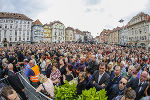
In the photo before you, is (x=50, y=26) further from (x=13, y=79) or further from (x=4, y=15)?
(x=13, y=79)

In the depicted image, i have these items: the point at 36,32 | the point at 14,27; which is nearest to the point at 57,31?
the point at 36,32

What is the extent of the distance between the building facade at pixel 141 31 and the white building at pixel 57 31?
48.1 m

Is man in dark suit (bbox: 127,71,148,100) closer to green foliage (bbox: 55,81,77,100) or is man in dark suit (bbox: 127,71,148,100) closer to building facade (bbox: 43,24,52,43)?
green foliage (bbox: 55,81,77,100)

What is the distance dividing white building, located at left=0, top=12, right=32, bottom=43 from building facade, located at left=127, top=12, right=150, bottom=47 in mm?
54991

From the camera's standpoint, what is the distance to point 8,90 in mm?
2756

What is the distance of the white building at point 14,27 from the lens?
175 ft

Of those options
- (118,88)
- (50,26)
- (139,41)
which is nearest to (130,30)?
(139,41)

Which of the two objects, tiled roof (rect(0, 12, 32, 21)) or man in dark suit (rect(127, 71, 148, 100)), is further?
tiled roof (rect(0, 12, 32, 21))

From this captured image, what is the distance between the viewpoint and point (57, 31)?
79.7 meters

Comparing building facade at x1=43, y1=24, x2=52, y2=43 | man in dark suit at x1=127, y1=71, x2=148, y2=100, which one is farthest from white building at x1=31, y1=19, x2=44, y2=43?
man in dark suit at x1=127, y1=71, x2=148, y2=100

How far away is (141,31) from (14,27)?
61.2 metres

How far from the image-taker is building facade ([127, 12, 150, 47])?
4116 cm

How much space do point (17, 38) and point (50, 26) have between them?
27.4 metres

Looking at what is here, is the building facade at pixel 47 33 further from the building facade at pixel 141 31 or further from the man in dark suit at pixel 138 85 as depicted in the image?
the man in dark suit at pixel 138 85
